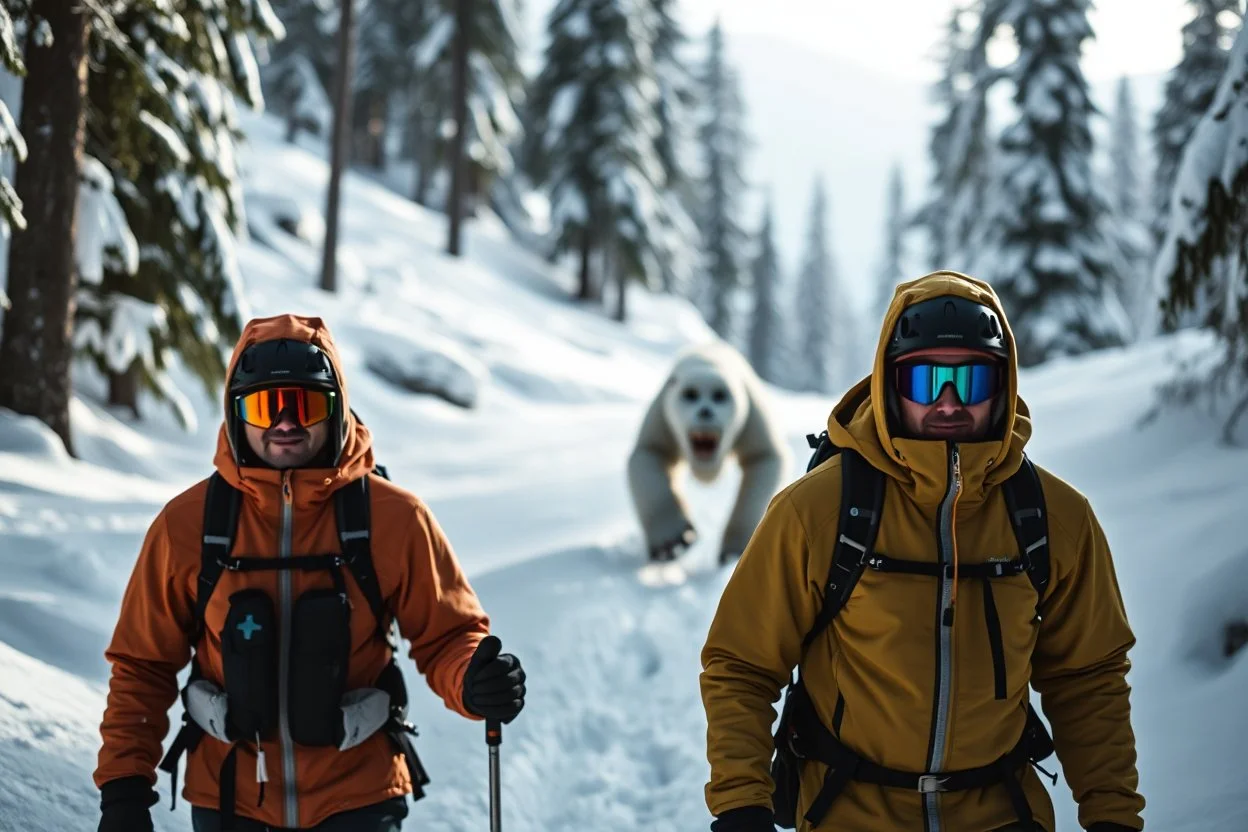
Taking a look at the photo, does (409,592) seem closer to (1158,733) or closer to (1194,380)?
(1158,733)

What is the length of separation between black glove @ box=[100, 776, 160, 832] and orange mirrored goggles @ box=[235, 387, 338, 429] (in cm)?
103

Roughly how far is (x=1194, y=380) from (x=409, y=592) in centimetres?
634

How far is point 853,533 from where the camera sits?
2631 millimetres

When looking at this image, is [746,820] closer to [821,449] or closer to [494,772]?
[494,772]

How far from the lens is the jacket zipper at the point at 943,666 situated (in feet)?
8.48

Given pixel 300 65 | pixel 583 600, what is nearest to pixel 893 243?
pixel 300 65

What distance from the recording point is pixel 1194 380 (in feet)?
24.0

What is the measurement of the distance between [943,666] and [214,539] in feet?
6.61

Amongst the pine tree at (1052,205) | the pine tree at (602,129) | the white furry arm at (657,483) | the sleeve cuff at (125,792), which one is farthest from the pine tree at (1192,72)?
the sleeve cuff at (125,792)

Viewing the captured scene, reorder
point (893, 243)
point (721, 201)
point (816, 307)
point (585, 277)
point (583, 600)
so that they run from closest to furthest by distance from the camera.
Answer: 1. point (583, 600)
2. point (585, 277)
3. point (721, 201)
4. point (816, 307)
5. point (893, 243)

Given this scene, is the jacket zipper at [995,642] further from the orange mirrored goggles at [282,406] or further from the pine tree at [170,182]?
the pine tree at [170,182]

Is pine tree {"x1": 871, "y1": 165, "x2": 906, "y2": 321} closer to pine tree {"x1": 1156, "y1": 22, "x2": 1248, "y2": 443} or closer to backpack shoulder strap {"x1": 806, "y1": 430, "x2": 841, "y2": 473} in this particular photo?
pine tree {"x1": 1156, "y1": 22, "x2": 1248, "y2": 443}

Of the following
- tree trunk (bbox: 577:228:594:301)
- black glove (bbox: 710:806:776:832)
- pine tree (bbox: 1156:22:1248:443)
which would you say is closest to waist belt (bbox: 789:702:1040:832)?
black glove (bbox: 710:806:776:832)

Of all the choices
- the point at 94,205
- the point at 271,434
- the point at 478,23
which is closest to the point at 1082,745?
the point at 271,434
